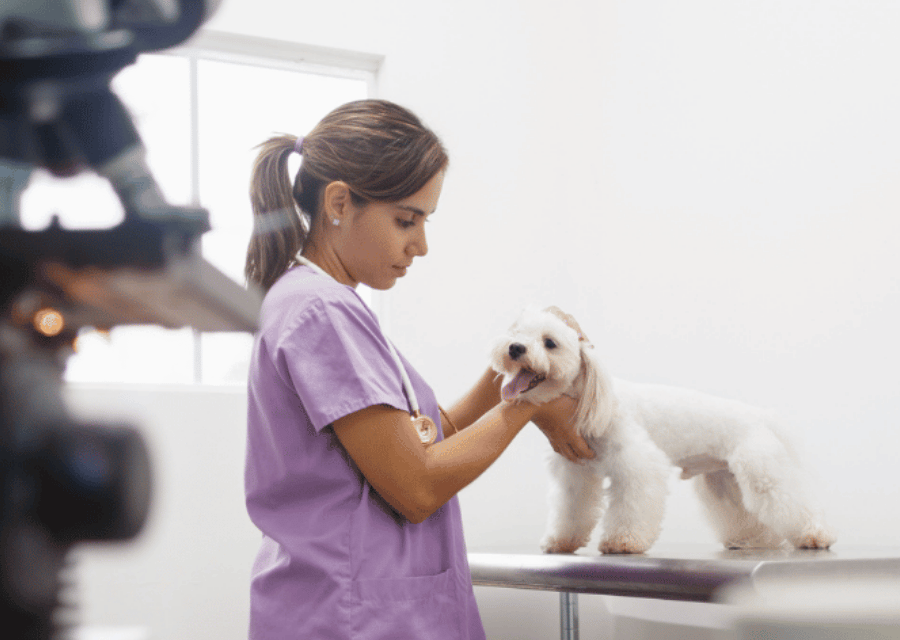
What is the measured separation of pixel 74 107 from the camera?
491 millimetres

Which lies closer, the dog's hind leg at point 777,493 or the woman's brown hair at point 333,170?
the woman's brown hair at point 333,170

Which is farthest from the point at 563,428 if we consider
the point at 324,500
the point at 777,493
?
the point at 324,500

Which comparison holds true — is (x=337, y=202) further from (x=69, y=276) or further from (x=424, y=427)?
(x=69, y=276)

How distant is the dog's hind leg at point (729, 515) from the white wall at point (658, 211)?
0.48ft

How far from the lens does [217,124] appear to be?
2.42 metres

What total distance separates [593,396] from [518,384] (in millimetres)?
136

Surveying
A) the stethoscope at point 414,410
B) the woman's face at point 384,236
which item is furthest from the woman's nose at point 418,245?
the stethoscope at point 414,410

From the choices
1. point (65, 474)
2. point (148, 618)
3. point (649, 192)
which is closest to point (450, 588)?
point (65, 474)

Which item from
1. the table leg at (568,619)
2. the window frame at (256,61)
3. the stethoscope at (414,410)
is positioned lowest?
the table leg at (568,619)

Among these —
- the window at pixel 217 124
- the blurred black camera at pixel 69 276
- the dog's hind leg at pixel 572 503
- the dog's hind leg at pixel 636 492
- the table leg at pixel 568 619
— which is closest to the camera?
the blurred black camera at pixel 69 276

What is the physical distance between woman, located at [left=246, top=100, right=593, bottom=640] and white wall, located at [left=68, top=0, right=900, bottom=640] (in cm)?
87

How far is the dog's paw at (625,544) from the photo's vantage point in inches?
51.6

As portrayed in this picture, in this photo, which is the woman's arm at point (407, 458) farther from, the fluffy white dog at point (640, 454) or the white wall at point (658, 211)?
the white wall at point (658, 211)

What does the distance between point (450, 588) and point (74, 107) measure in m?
0.65
